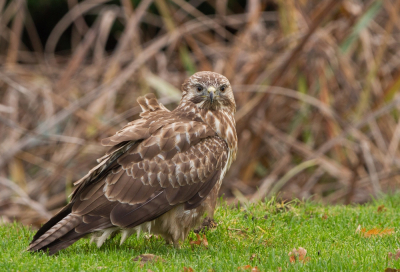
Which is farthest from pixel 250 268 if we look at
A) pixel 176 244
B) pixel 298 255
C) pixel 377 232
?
pixel 377 232

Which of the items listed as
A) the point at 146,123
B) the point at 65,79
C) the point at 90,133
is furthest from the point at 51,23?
the point at 146,123

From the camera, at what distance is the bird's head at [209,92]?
570cm

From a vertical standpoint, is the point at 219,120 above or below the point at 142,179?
above

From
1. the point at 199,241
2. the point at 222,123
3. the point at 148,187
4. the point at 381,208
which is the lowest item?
the point at 381,208

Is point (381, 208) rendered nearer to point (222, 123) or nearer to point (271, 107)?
point (222, 123)

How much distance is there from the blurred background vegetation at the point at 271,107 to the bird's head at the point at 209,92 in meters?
3.02

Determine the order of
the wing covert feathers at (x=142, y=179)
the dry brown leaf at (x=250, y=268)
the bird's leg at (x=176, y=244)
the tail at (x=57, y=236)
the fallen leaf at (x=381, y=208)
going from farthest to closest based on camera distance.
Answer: the fallen leaf at (x=381, y=208), the bird's leg at (x=176, y=244), the wing covert feathers at (x=142, y=179), the tail at (x=57, y=236), the dry brown leaf at (x=250, y=268)

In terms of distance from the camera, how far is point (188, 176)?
519cm

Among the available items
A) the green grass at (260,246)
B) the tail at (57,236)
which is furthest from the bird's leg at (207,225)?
the tail at (57,236)

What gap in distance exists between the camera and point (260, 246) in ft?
16.8

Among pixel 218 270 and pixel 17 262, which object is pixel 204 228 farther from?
pixel 17 262

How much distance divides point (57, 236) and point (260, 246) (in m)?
1.76

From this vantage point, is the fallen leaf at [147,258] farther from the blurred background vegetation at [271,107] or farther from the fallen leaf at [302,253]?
the blurred background vegetation at [271,107]

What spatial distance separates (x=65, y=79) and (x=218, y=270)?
258 inches
